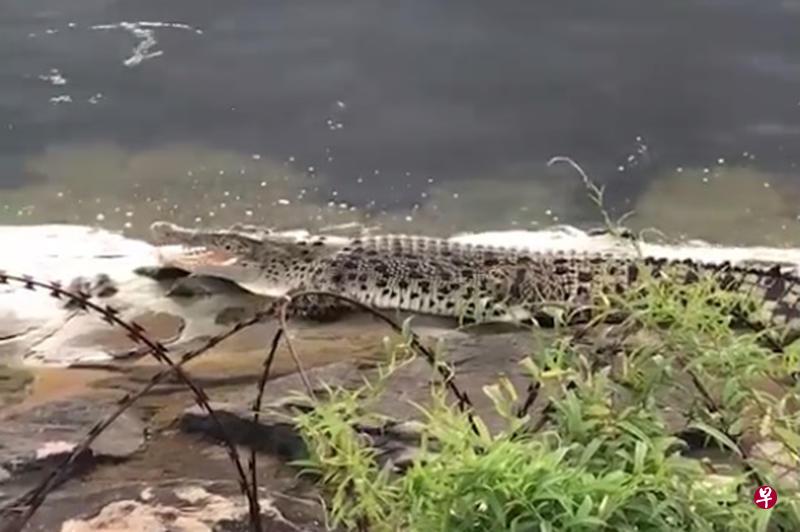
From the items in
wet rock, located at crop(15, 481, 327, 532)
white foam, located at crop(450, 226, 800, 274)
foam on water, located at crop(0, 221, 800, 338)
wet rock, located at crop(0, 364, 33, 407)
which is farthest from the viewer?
white foam, located at crop(450, 226, 800, 274)

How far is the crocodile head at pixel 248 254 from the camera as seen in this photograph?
4141 mm

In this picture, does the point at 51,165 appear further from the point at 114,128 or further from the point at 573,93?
the point at 573,93

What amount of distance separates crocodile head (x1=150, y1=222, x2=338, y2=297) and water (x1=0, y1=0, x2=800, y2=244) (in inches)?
5.7

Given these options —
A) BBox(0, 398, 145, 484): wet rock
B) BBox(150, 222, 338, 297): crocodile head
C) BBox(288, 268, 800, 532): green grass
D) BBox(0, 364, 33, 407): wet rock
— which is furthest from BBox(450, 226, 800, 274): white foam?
BBox(288, 268, 800, 532): green grass

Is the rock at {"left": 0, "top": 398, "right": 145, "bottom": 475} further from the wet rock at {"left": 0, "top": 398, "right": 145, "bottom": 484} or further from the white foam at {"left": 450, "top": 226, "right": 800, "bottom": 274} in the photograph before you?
the white foam at {"left": 450, "top": 226, "right": 800, "bottom": 274}

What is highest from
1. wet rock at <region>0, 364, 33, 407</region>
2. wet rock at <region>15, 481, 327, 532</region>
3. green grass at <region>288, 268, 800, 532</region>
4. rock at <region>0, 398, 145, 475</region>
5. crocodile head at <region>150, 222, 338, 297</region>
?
green grass at <region>288, 268, 800, 532</region>

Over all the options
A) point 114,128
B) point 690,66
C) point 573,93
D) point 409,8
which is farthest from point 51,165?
point 690,66

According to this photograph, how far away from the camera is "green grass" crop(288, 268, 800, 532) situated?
5.07 ft

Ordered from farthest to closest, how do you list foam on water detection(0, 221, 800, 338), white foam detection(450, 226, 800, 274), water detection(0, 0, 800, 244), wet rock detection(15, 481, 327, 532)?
water detection(0, 0, 800, 244)
white foam detection(450, 226, 800, 274)
foam on water detection(0, 221, 800, 338)
wet rock detection(15, 481, 327, 532)

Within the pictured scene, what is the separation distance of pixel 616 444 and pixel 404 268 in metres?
2.42

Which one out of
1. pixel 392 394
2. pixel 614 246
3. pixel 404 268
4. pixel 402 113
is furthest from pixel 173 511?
pixel 402 113

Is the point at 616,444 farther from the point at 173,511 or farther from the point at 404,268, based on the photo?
the point at 404,268

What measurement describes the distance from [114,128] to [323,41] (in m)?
0.81

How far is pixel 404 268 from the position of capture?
4.07 m
